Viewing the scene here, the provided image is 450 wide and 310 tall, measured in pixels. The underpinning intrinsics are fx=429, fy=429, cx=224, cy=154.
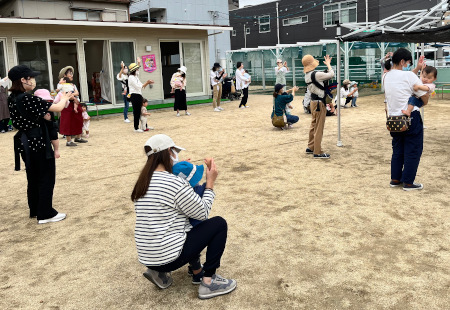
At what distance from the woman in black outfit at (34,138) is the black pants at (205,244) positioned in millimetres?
2205

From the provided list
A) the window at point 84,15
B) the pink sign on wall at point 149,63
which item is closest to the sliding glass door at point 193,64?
the pink sign on wall at point 149,63

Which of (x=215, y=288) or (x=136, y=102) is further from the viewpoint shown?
(x=136, y=102)

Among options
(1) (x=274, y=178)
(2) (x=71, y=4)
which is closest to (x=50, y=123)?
(1) (x=274, y=178)

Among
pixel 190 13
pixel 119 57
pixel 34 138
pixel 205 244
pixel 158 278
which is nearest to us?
pixel 205 244

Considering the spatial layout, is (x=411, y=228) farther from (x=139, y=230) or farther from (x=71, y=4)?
(x=71, y=4)

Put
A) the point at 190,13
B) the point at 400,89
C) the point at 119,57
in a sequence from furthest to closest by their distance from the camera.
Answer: the point at 190,13, the point at 119,57, the point at 400,89

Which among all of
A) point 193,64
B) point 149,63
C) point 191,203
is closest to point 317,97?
point 191,203

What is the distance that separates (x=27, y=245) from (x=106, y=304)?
59.9 inches

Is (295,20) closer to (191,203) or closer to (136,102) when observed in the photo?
(136,102)

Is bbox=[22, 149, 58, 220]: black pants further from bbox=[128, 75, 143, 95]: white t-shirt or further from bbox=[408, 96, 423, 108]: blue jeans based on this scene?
bbox=[128, 75, 143, 95]: white t-shirt

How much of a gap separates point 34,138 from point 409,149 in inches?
161

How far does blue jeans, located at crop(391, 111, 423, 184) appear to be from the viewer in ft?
15.9

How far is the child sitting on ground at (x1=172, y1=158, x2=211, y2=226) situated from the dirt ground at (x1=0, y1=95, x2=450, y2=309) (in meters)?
0.72

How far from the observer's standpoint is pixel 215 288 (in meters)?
2.94
